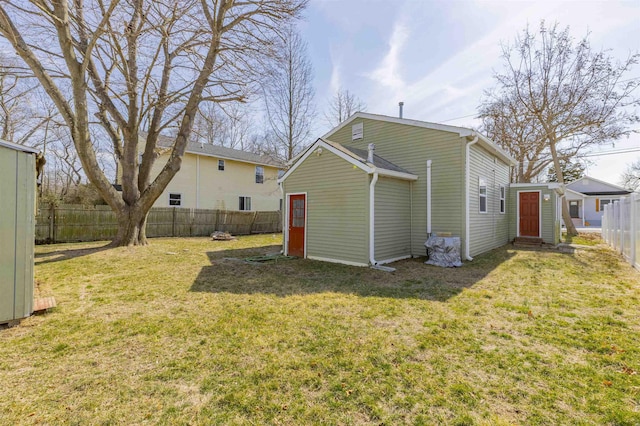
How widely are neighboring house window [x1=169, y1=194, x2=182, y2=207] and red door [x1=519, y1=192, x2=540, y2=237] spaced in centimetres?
1841

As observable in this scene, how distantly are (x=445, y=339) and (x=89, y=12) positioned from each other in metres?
12.1

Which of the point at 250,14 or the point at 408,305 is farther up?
the point at 250,14

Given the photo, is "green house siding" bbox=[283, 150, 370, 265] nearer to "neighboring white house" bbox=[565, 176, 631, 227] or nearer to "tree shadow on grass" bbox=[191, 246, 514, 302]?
"tree shadow on grass" bbox=[191, 246, 514, 302]

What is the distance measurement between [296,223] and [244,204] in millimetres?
13181

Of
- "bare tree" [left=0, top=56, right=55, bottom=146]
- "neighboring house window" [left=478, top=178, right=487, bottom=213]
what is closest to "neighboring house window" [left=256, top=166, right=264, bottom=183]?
"bare tree" [left=0, top=56, right=55, bottom=146]

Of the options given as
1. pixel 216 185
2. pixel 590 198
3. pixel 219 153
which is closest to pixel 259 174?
pixel 219 153

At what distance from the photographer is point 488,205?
1081cm

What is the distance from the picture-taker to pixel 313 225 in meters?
9.15

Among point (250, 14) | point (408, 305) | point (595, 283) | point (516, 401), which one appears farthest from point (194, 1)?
point (595, 283)

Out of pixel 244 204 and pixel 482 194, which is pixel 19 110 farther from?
pixel 482 194

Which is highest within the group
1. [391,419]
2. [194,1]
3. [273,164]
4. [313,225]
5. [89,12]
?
[194,1]

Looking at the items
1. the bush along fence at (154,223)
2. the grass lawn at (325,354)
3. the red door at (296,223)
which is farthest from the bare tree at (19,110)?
the grass lawn at (325,354)

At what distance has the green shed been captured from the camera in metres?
3.68

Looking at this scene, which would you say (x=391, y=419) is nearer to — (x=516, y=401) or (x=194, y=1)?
(x=516, y=401)
